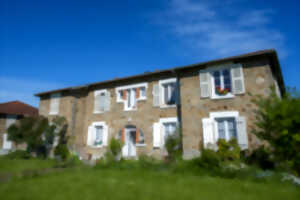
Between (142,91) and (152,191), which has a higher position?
(142,91)

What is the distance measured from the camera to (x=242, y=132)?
8570mm

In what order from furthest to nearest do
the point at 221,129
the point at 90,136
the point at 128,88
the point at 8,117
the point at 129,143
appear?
the point at 8,117
the point at 90,136
the point at 128,88
the point at 129,143
the point at 221,129

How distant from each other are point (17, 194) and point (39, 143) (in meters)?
9.85

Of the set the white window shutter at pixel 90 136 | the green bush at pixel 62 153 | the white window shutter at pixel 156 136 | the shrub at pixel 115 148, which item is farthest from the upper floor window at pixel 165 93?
the green bush at pixel 62 153

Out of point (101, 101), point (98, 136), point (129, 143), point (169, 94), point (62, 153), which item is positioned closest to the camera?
point (169, 94)

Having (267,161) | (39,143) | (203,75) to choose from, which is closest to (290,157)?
(267,161)

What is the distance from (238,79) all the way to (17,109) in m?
19.4

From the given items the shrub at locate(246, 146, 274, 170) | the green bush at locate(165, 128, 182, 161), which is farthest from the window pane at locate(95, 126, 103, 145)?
the shrub at locate(246, 146, 274, 170)

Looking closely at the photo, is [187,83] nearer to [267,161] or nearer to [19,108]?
Answer: [267,161]

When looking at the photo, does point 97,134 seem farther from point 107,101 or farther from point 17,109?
point 17,109

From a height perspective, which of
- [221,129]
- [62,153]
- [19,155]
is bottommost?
[19,155]

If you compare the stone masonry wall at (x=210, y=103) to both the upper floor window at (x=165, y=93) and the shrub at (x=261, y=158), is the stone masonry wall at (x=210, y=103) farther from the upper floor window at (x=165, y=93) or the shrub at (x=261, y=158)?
the upper floor window at (x=165, y=93)

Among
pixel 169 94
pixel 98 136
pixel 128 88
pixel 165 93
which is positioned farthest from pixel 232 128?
pixel 98 136

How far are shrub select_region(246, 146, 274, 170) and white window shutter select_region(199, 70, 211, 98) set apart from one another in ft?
10.3
